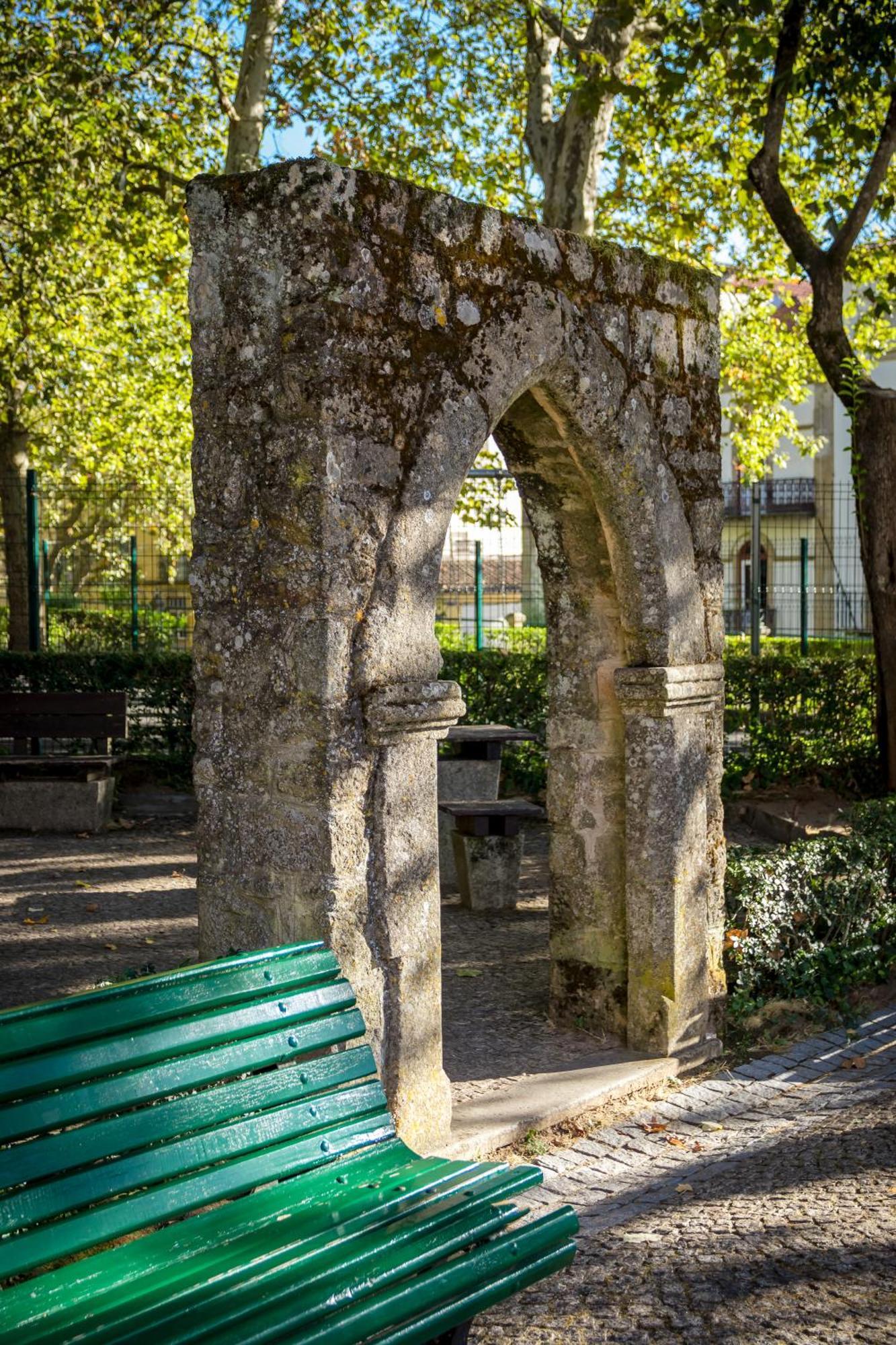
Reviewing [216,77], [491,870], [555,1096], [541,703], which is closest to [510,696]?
[541,703]

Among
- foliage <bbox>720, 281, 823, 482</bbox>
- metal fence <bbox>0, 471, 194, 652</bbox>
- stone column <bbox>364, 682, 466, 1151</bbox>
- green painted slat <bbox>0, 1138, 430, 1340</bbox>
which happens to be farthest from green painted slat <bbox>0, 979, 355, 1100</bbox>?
foliage <bbox>720, 281, 823, 482</bbox>

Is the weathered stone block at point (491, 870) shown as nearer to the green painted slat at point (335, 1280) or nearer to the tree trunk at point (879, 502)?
the tree trunk at point (879, 502)

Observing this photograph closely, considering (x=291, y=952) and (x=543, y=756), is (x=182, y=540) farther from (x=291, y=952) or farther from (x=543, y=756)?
(x=291, y=952)

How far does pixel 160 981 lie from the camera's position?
10.1 feet

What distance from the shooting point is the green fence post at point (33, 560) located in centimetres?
1294

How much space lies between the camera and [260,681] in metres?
4.21

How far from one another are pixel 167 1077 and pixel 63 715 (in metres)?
8.69

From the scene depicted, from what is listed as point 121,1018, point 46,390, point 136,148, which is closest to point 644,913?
point 121,1018

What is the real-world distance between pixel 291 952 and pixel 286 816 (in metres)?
0.74

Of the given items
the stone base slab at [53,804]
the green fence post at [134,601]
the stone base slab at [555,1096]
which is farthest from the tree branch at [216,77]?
the stone base slab at [555,1096]

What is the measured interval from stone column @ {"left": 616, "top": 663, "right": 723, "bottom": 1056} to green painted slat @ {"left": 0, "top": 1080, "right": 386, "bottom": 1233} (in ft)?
7.37

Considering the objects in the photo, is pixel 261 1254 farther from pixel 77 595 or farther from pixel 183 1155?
pixel 77 595

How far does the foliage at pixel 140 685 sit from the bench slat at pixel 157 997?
860cm

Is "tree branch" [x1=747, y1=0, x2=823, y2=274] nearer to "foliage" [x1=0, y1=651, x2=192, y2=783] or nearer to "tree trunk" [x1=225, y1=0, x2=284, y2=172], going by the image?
"tree trunk" [x1=225, y1=0, x2=284, y2=172]
